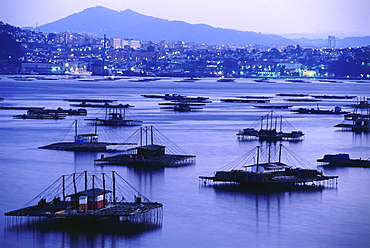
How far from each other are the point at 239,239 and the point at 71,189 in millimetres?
6428

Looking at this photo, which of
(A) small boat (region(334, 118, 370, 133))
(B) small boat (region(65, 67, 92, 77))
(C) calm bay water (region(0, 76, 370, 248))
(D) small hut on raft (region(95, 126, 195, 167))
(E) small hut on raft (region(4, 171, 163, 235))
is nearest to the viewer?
(C) calm bay water (region(0, 76, 370, 248))

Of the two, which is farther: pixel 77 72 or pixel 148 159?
pixel 77 72

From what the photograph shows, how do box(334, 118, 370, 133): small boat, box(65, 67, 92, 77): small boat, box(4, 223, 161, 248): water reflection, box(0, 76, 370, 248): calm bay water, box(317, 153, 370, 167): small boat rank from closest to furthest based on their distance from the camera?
box(4, 223, 161, 248): water reflection → box(0, 76, 370, 248): calm bay water → box(317, 153, 370, 167): small boat → box(334, 118, 370, 133): small boat → box(65, 67, 92, 77): small boat

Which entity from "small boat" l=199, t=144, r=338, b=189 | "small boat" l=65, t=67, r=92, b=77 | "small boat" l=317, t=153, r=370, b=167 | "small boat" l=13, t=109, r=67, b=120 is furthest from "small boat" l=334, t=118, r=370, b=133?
"small boat" l=65, t=67, r=92, b=77

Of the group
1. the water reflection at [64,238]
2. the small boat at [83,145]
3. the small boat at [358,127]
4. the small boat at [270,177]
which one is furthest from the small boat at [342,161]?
the small boat at [358,127]

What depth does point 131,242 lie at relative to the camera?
56.0 feet

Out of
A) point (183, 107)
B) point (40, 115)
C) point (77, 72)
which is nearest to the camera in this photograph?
point (40, 115)

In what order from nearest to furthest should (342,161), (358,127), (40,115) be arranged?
(342,161), (358,127), (40,115)

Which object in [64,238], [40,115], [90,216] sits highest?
[90,216]

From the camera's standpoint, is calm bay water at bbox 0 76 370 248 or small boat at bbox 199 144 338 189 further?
small boat at bbox 199 144 338 189

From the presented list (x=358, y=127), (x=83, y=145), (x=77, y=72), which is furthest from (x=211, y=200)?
(x=77, y=72)

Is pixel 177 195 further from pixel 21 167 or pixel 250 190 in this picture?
pixel 21 167

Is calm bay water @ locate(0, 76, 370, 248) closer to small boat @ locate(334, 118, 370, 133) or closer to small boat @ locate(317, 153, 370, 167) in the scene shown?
small boat @ locate(317, 153, 370, 167)

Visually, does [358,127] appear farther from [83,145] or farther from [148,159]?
[148,159]
